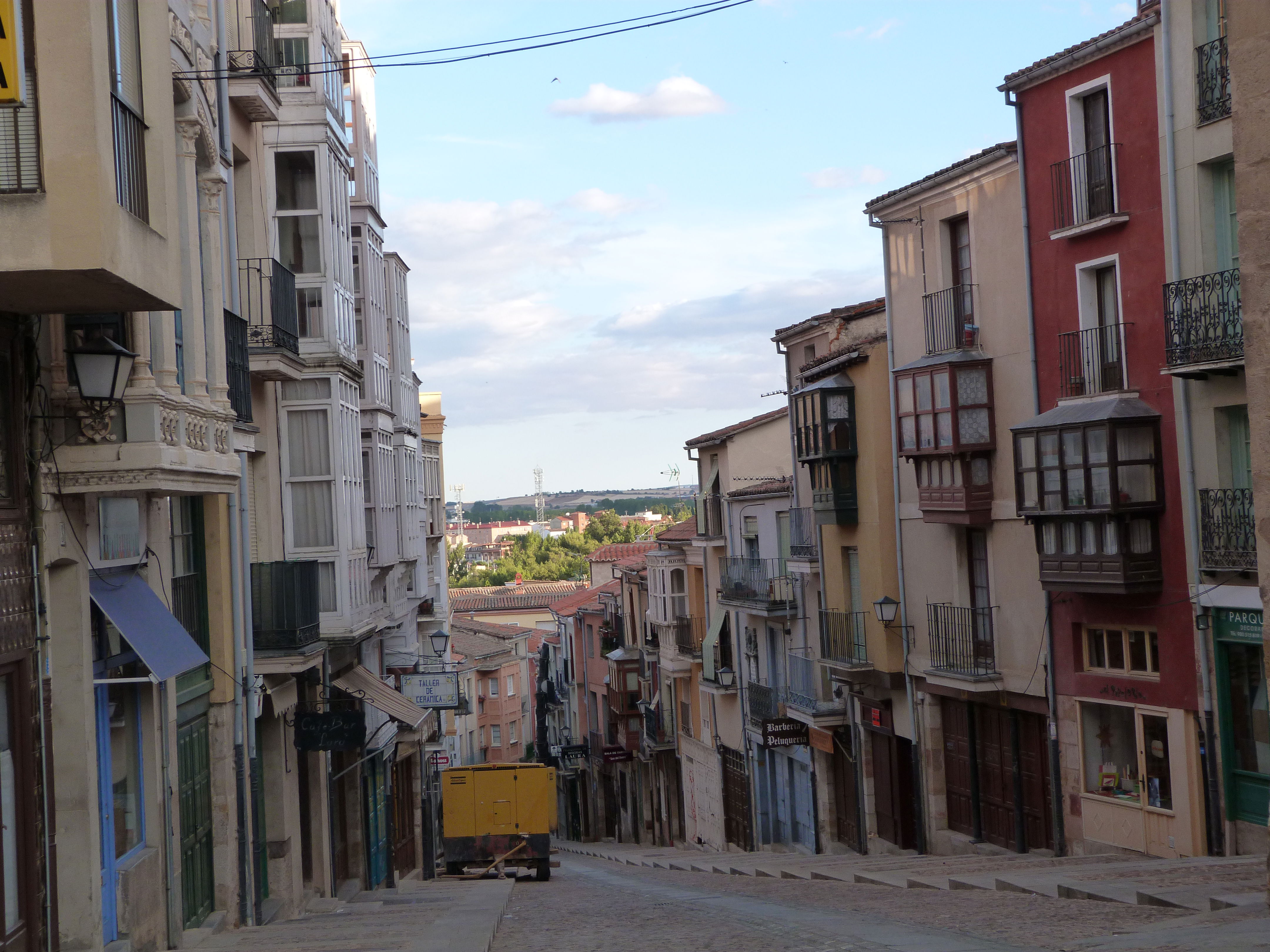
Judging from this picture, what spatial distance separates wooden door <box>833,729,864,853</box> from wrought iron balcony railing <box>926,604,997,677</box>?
4.77 meters

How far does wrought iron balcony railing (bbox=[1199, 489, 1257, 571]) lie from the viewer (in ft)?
58.1

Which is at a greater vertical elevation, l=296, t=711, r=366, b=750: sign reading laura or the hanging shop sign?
the hanging shop sign

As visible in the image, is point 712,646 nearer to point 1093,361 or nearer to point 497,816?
point 497,816

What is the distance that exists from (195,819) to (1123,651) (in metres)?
13.2

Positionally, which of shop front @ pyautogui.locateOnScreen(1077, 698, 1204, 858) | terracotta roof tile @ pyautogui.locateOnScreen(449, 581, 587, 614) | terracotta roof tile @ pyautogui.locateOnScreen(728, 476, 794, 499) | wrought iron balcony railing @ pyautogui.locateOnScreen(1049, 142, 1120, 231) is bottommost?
terracotta roof tile @ pyautogui.locateOnScreen(449, 581, 587, 614)

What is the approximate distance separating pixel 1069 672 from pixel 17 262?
17264 mm

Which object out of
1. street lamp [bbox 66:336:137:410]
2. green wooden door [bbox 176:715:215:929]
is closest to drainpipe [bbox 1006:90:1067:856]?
green wooden door [bbox 176:715:215:929]

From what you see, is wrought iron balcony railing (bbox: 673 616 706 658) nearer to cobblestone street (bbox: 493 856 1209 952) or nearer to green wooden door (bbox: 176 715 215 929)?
cobblestone street (bbox: 493 856 1209 952)

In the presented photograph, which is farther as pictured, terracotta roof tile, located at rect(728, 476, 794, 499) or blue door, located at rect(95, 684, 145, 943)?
terracotta roof tile, located at rect(728, 476, 794, 499)

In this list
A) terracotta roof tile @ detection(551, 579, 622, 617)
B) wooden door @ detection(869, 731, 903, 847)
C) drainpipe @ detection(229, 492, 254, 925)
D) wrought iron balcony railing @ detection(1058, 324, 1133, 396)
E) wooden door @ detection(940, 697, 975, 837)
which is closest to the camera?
drainpipe @ detection(229, 492, 254, 925)

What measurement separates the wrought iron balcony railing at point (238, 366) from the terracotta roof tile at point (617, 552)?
49.0 meters

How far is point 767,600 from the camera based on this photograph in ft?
110

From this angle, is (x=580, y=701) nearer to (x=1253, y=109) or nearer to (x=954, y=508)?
(x=954, y=508)

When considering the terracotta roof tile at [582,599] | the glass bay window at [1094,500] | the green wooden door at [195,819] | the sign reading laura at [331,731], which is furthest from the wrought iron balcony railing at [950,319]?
the terracotta roof tile at [582,599]
